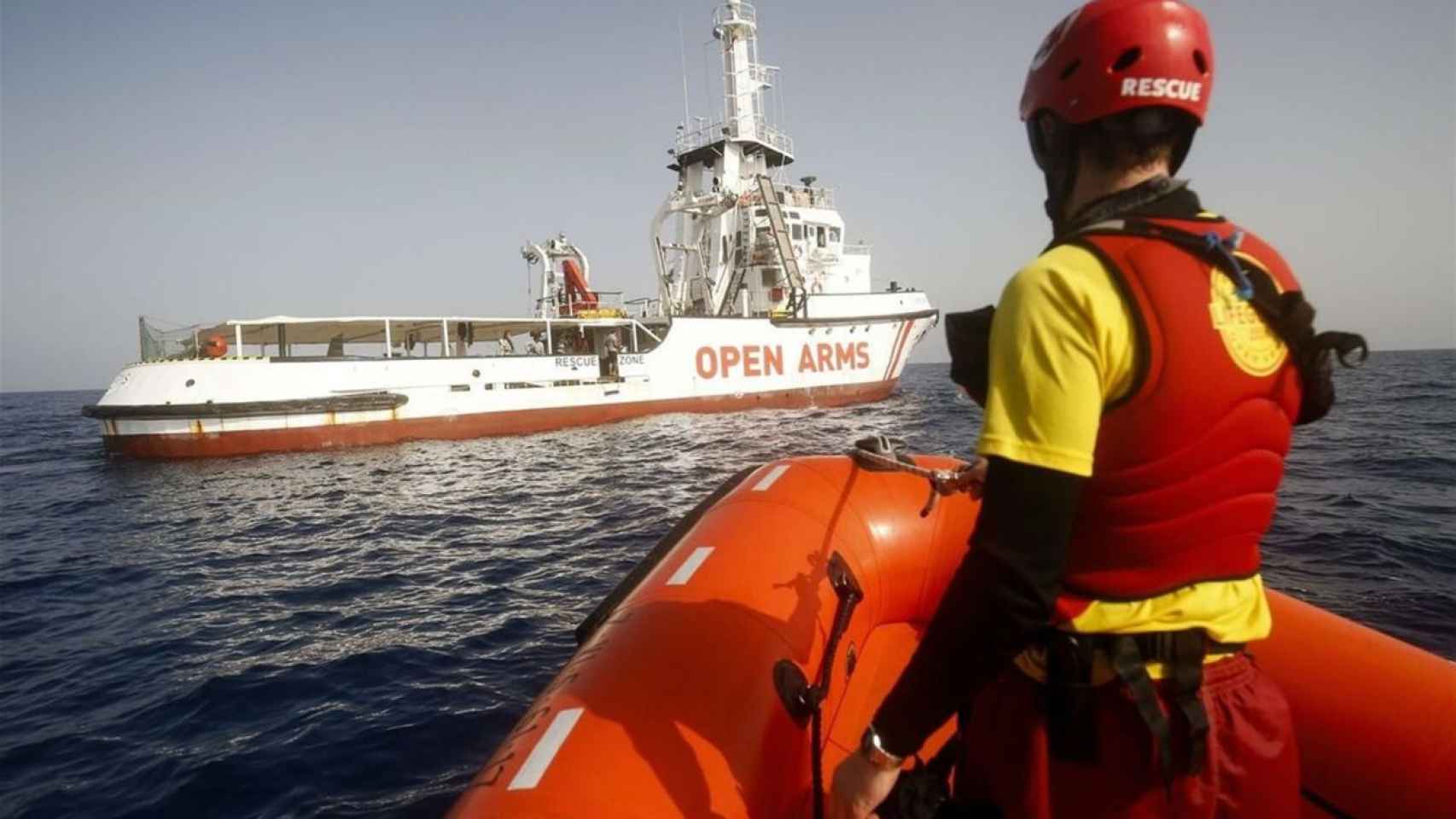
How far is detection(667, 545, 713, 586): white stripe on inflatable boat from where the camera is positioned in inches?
96.2

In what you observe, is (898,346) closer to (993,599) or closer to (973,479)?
(973,479)

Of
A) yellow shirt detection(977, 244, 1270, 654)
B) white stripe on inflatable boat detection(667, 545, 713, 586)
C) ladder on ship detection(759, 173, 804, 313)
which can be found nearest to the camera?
yellow shirt detection(977, 244, 1270, 654)

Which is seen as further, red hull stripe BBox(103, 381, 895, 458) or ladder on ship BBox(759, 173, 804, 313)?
ladder on ship BBox(759, 173, 804, 313)

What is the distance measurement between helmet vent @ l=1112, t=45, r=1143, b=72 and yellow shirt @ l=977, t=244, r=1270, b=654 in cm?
36

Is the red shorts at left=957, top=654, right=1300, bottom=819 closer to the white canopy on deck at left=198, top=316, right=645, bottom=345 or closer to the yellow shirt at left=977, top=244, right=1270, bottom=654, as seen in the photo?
the yellow shirt at left=977, top=244, right=1270, bottom=654

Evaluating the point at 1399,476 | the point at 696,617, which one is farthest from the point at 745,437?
the point at 696,617

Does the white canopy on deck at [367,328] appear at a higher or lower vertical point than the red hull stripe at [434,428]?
higher

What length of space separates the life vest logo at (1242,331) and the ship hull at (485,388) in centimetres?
1760

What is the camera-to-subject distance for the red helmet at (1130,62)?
1111 mm

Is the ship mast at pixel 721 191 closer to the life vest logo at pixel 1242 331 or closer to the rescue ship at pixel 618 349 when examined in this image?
the rescue ship at pixel 618 349

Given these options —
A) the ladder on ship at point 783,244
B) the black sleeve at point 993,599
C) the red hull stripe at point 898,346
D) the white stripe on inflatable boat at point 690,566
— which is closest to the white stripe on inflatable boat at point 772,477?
the white stripe on inflatable boat at point 690,566

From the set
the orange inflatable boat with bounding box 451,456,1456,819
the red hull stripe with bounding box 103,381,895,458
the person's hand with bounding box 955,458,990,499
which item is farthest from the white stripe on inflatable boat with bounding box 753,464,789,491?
the red hull stripe with bounding box 103,381,895,458

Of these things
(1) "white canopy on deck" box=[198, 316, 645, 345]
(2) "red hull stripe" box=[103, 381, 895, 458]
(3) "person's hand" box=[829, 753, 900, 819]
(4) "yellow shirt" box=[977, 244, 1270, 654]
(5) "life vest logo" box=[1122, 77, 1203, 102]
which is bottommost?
(2) "red hull stripe" box=[103, 381, 895, 458]

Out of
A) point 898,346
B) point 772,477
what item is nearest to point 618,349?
point 898,346
